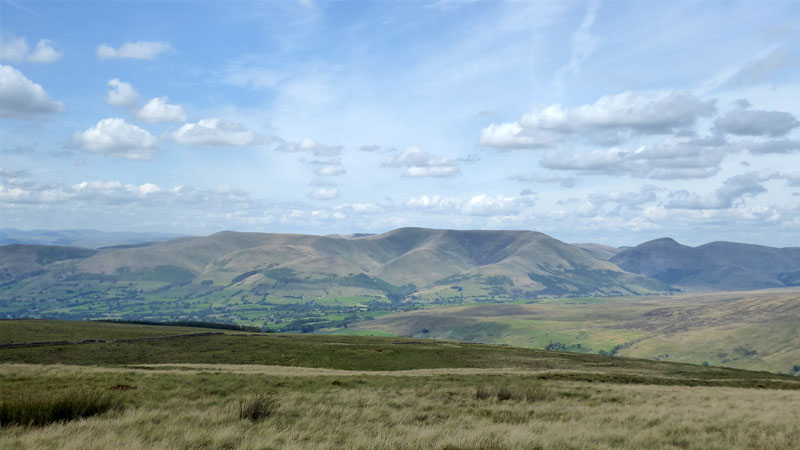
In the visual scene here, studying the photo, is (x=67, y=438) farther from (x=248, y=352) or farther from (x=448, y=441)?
(x=248, y=352)

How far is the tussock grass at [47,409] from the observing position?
12.6m

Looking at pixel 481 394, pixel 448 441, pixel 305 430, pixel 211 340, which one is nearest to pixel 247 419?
pixel 305 430

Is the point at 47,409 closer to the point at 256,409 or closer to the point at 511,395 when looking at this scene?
the point at 256,409

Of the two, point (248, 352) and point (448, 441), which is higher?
point (448, 441)

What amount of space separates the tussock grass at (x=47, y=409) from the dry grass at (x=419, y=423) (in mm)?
852

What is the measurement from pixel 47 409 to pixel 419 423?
33.9ft

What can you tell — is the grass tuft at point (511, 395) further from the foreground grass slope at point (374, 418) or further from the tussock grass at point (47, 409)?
the tussock grass at point (47, 409)

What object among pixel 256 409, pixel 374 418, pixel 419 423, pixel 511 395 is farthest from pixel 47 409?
pixel 511 395

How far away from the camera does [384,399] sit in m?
21.2

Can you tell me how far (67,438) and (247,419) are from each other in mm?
4749

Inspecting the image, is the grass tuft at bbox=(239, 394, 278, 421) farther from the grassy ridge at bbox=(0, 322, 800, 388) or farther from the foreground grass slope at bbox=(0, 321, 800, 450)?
the grassy ridge at bbox=(0, 322, 800, 388)

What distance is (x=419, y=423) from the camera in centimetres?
1543

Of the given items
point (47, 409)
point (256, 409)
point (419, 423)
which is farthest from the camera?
point (256, 409)

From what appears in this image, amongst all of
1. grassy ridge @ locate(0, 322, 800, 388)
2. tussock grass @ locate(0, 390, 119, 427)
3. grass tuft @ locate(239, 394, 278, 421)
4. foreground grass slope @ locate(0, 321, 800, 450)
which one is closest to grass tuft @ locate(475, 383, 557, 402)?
foreground grass slope @ locate(0, 321, 800, 450)
